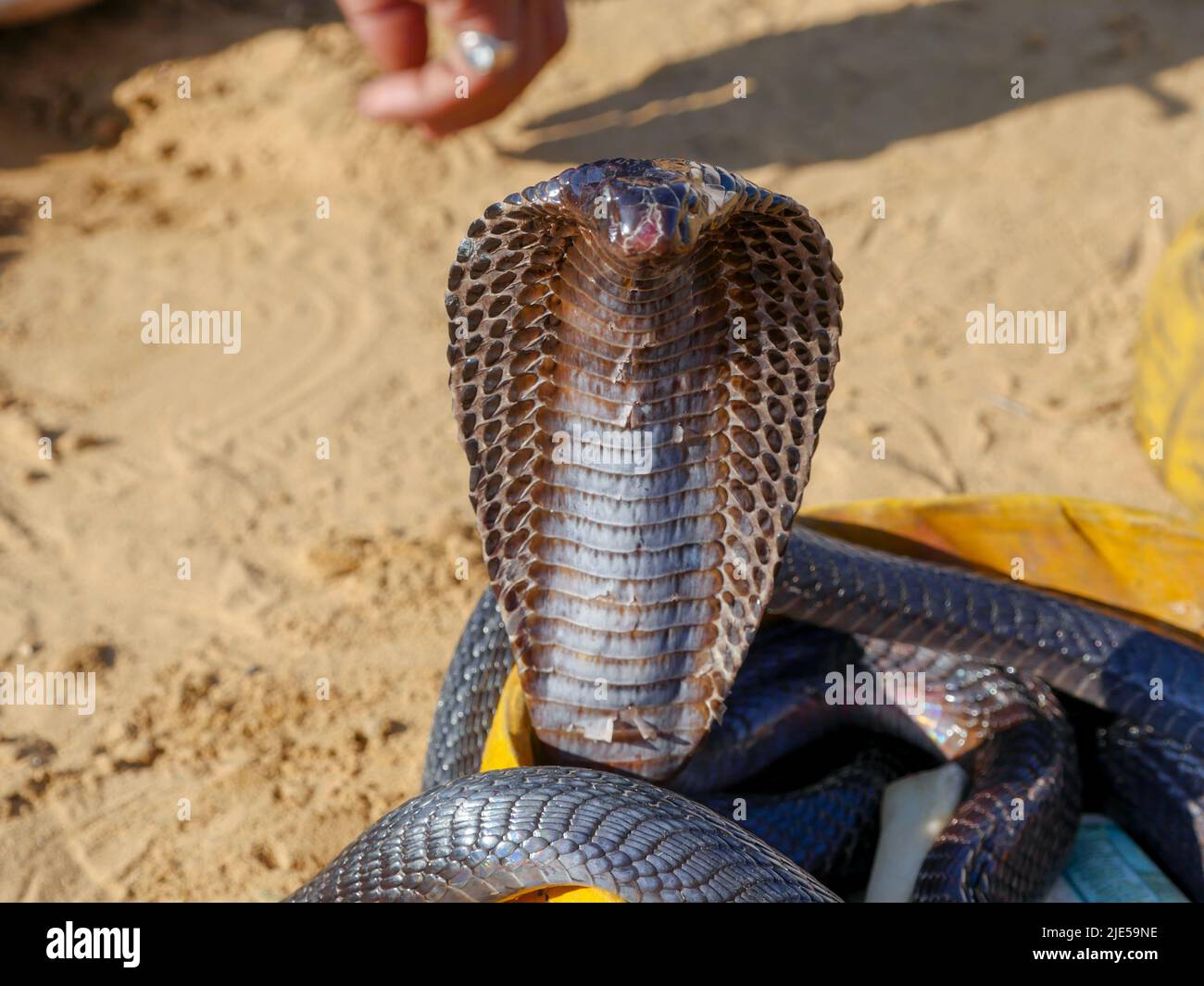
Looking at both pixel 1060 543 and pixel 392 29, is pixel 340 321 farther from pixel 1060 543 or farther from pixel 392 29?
pixel 1060 543

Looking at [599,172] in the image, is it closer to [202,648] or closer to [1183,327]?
[202,648]

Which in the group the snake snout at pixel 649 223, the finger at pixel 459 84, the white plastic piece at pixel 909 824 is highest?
the finger at pixel 459 84

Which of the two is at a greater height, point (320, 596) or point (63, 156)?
point (63, 156)

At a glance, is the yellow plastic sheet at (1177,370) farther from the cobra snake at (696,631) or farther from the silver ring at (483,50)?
the silver ring at (483,50)

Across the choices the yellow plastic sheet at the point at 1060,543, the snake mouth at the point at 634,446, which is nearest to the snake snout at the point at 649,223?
the snake mouth at the point at 634,446
